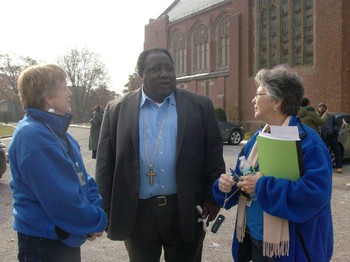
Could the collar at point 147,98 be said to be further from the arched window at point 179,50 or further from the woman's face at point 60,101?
the arched window at point 179,50

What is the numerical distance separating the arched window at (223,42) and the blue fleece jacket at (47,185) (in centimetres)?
2923

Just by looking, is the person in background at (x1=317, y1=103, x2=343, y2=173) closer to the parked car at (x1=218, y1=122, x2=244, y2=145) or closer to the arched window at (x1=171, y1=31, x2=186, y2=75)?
the parked car at (x1=218, y1=122, x2=244, y2=145)

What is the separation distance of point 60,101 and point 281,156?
4.13 ft

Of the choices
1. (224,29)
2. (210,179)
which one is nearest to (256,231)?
(210,179)

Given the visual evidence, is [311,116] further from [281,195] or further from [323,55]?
[323,55]

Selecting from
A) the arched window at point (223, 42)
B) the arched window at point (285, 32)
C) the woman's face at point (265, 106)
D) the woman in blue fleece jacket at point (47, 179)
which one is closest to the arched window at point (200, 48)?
the arched window at point (223, 42)

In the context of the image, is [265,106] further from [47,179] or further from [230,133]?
[230,133]

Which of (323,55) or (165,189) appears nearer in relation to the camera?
(165,189)

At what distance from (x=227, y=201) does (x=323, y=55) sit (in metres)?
20.5

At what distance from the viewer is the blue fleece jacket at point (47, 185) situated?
210 cm

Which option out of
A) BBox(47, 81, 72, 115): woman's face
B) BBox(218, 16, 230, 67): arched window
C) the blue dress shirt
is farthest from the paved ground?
BBox(218, 16, 230, 67): arched window

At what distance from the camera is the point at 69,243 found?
7.45 feet

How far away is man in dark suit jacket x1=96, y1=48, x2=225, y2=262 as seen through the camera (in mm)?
2787

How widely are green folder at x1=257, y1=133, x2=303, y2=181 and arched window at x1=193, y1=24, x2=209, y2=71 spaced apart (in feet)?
102
